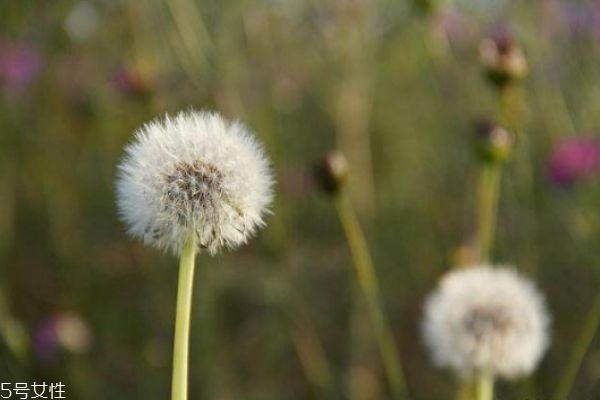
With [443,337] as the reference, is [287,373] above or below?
above

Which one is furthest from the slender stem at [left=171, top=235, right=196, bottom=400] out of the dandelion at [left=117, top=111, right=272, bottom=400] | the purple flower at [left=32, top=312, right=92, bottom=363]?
the purple flower at [left=32, top=312, right=92, bottom=363]

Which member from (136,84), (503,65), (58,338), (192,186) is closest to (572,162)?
(503,65)

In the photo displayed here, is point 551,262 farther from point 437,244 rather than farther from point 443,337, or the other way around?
point 443,337

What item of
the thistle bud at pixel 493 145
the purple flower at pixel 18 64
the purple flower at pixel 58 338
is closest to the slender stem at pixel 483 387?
the thistle bud at pixel 493 145

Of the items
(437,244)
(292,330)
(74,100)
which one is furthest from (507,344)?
(74,100)

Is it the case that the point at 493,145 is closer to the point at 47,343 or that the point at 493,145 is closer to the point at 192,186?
the point at 192,186

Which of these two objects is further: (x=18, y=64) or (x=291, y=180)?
(x=18, y=64)
